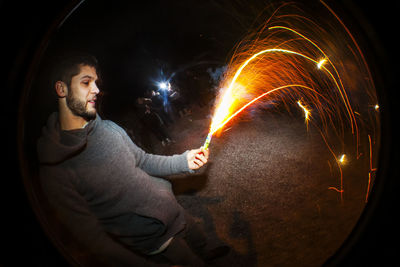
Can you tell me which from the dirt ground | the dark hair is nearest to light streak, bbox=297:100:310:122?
the dirt ground

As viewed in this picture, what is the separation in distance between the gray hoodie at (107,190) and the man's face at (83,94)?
9 cm

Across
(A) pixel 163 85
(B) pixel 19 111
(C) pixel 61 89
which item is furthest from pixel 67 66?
(A) pixel 163 85

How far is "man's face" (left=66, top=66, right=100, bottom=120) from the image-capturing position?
3.34ft

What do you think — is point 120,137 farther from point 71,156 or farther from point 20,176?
point 20,176

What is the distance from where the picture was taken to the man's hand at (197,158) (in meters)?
1.29

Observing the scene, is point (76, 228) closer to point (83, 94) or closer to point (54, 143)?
point (54, 143)

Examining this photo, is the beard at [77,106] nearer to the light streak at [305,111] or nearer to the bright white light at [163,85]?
the bright white light at [163,85]

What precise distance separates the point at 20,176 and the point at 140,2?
6.21 ft

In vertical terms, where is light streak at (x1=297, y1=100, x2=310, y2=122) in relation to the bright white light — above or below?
above

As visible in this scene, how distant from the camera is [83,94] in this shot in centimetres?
104

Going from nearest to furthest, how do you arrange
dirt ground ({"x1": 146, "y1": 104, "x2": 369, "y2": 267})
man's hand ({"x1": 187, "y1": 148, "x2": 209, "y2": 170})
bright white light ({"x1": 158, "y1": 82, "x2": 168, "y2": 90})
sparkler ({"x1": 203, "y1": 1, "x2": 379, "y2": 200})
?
man's hand ({"x1": 187, "y1": 148, "x2": 209, "y2": 170}) < dirt ground ({"x1": 146, "y1": 104, "x2": 369, "y2": 267}) < bright white light ({"x1": 158, "y1": 82, "x2": 168, "y2": 90}) < sparkler ({"x1": 203, "y1": 1, "x2": 379, "y2": 200})

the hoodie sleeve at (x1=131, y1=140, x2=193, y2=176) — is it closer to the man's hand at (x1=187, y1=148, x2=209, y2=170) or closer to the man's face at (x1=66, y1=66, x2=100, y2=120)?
the man's hand at (x1=187, y1=148, x2=209, y2=170)

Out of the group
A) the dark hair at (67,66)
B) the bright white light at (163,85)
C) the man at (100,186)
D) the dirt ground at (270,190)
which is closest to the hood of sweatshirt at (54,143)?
the man at (100,186)

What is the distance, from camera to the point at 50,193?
1.02 meters
